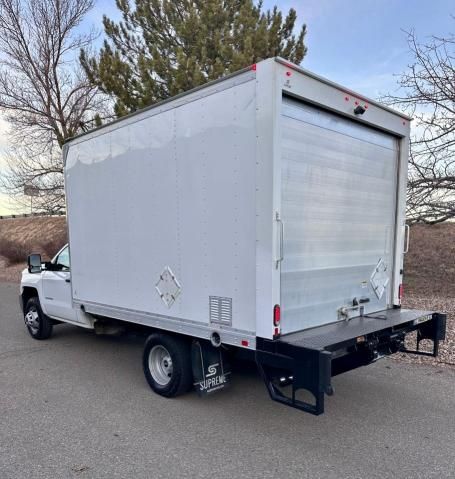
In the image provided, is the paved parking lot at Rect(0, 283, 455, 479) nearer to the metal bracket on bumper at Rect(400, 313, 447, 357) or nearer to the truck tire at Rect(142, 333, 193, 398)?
the truck tire at Rect(142, 333, 193, 398)

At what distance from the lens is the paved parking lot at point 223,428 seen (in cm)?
316

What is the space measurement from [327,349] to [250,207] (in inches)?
50.8

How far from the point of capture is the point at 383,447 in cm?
339

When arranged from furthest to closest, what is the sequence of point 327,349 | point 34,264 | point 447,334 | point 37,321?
1. point 37,321
2. point 34,264
3. point 447,334
4. point 327,349

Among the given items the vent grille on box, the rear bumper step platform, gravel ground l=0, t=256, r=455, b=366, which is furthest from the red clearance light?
gravel ground l=0, t=256, r=455, b=366

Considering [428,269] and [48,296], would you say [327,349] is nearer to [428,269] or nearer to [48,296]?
[48,296]

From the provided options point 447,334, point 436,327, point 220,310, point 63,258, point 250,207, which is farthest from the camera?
point 63,258

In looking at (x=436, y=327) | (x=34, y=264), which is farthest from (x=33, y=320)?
(x=436, y=327)

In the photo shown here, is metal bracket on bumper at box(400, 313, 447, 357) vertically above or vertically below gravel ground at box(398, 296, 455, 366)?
above

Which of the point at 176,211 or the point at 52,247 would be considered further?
the point at 52,247

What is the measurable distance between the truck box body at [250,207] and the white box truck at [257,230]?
2cm

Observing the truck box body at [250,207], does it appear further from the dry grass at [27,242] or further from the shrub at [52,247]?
the shrub at [52,247]

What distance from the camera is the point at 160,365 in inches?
185

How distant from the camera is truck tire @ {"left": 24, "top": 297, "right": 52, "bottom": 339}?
22.8 feet
